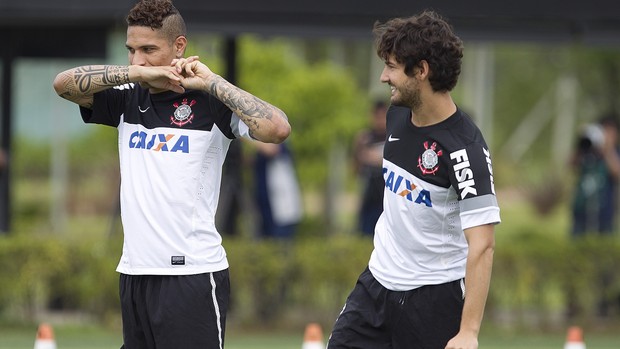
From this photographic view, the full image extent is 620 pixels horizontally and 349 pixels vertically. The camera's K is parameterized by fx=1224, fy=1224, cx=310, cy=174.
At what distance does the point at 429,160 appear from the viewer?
5848 mm

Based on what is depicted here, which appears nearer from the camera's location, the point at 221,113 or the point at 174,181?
the point at 174,181

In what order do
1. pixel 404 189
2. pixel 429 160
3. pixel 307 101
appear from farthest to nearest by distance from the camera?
pixel 307 101 → pixel 404 189 → pixel 429 160

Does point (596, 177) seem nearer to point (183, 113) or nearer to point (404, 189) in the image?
point (404, 189)

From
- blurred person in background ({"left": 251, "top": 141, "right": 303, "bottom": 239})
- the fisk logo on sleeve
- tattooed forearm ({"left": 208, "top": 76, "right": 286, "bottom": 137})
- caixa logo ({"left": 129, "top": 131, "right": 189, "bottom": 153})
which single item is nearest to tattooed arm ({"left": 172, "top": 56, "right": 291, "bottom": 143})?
tattooed forearm ({"left": 208, "top": 76, "right": 286, "bottom": 137})

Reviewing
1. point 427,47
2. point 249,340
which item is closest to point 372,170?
point 249,340

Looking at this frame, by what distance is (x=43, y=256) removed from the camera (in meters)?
11.9

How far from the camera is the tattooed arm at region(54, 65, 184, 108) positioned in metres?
5.61

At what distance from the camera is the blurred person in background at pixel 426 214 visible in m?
5.62

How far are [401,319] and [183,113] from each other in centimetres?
150

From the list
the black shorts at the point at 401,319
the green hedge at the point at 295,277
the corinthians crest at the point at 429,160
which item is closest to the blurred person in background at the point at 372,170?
the green hedge at the point at 295,277

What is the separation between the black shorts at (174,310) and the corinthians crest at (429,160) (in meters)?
1.09

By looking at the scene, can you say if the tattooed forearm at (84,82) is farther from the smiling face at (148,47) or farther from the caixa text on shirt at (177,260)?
the caixa text on shirt at (177,260)

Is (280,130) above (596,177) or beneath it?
above

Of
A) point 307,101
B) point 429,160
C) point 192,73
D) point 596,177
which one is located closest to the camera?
point 192,73
